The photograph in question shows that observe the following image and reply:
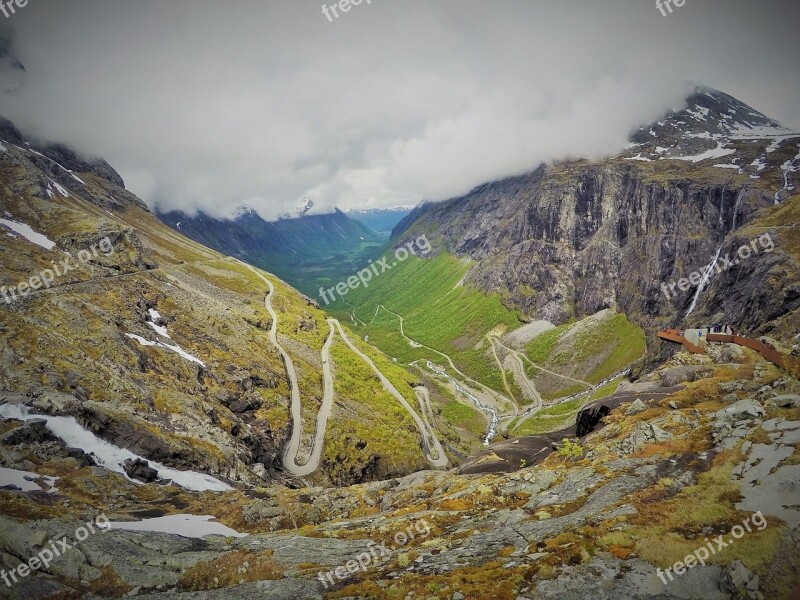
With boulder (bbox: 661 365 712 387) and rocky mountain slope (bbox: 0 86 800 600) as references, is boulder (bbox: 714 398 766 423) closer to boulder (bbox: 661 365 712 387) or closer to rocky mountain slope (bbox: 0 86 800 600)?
rocky mountain slope (bbox: 0 86 800 600)

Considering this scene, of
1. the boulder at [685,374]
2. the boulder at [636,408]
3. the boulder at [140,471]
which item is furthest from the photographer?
the boulder at [685,374]

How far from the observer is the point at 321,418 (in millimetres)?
71000

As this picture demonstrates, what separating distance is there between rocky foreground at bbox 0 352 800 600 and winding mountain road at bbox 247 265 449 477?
2465cm

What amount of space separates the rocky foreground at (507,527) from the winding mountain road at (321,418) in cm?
2465

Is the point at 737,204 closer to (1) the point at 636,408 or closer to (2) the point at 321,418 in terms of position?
(1) the point at 636,408

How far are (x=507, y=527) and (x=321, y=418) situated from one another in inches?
2038

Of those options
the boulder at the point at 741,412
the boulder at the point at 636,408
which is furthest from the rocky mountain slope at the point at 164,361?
the boulder at the point at 741,412

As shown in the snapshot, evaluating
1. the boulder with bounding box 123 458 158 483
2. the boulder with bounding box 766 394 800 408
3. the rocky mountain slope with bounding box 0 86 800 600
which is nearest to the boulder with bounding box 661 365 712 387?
the rocky mountain slope with bounding box 0 86 800 600

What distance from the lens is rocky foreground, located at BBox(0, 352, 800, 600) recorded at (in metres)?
16.2

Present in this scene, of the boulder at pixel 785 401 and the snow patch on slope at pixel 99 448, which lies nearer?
the boulder at pixel 785 401

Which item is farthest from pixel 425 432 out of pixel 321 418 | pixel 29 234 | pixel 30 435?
pixel 29 234

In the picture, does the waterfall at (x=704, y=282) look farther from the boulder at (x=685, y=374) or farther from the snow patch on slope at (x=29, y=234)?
the snow patch on slope at (x=29, y=234)

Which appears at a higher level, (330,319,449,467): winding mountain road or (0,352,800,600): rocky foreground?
(0,352,800,600): rocky foreground

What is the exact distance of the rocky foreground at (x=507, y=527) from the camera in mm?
16203
